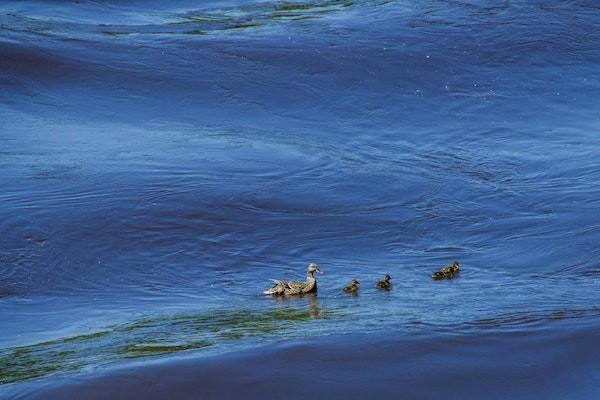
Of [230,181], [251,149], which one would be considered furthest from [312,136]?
[230,181]

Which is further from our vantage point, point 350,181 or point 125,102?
point 125,102

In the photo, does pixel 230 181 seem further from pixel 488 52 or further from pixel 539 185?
pixel 488 52

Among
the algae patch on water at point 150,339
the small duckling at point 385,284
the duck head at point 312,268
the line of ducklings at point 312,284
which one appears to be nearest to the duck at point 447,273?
the line of ducklings at point 312,284

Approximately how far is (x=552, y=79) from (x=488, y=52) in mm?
1436

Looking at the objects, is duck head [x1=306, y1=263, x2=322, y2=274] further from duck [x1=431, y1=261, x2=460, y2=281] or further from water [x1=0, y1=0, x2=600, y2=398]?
duck [x1=431, y1=261, x2=460, y2=281]

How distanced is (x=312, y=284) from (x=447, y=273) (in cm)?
141

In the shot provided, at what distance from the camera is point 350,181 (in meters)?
17.0

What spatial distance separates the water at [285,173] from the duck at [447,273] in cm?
10

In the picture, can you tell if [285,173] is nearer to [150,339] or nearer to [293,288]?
[293,288]

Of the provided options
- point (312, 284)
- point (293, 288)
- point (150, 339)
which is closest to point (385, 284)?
point (312, 284)

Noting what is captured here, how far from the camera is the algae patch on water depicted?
34.4 ft

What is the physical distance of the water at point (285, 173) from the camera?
11.9m

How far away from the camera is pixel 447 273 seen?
13.1m

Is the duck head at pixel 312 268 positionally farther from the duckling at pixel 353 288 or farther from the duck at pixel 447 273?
the duck at pixel 447 273
